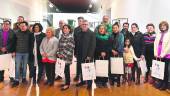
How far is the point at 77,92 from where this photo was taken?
6113mm

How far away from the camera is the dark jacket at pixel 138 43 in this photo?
711 centimetres

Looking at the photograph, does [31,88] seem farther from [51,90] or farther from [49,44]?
[49,44]

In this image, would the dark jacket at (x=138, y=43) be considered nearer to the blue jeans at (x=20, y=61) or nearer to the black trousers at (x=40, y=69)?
the black trousers at (x=40, y=69)

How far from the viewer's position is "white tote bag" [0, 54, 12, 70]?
663 centimetres

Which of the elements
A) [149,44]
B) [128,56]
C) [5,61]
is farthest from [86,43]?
[5,61]

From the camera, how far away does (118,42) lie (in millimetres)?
6727

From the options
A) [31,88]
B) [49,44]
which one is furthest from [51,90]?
[49,44]

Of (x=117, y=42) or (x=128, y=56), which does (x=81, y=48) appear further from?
(x=128, y=56)

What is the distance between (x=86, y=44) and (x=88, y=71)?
1.94ft

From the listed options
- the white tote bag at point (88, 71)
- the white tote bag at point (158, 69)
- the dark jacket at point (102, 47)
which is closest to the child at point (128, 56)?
the dark jacket at point (102, 47)

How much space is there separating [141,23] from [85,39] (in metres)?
3.19

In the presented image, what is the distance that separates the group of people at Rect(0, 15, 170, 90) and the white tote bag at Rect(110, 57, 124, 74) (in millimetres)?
116

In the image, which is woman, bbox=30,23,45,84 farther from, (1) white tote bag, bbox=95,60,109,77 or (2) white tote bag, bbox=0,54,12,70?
(1) white tote bag, bbox=95,60,109,77

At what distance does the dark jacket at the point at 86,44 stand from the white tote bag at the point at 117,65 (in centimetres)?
55
